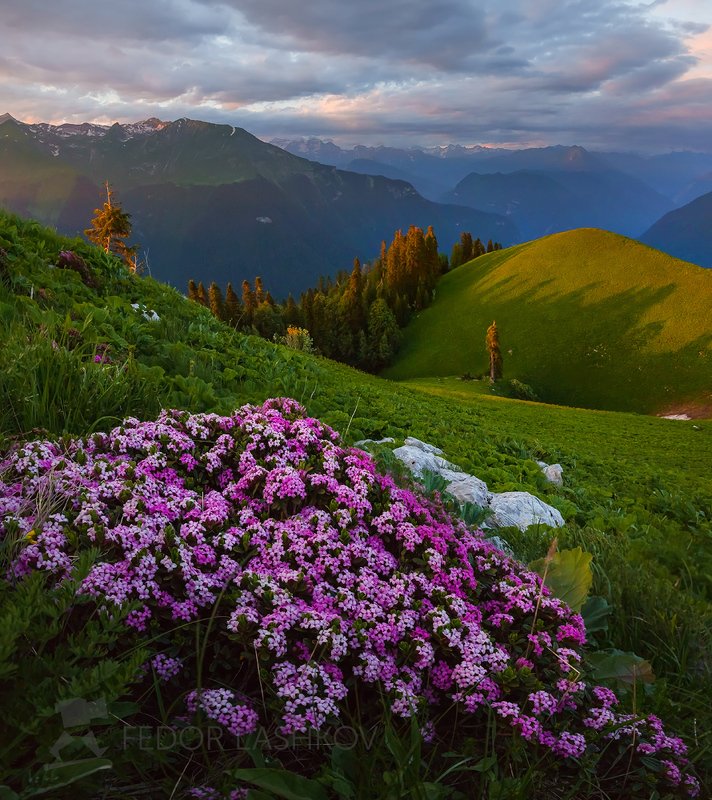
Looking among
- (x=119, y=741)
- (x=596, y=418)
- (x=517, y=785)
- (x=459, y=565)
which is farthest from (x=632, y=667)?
(x=596, y=418)

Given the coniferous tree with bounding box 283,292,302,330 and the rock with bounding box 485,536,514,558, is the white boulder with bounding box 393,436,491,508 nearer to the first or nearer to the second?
the rock with bounding box 485,536,514,558

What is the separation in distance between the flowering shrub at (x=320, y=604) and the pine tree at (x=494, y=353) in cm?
7496

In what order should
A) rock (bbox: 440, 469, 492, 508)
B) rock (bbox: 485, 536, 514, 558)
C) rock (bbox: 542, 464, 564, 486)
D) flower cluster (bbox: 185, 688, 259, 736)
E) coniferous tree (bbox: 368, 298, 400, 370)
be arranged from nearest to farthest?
flower cluster (bbox: 185, 688, 259, 736), rock (bbox: 485, 536, 514, 558), rock (bbox: 440, 469, 492, 508), rock (bbox: 542, 464, 564, 486), coniferous tree (bbox: 368, 298, 400, 370)

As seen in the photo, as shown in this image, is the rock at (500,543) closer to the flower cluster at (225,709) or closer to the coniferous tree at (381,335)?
the flower cluster at (225,709)

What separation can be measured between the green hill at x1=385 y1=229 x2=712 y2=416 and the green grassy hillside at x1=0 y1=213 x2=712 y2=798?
71.2m

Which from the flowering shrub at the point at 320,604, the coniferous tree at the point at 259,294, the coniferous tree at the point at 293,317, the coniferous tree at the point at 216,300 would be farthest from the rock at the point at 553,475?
the coniferous tree at the point at 259,294

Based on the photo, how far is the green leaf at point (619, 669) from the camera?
2.53 meters

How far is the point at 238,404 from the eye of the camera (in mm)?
5445

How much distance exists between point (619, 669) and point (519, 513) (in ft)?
10.9

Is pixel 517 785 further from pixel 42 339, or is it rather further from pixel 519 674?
pixel 42 339

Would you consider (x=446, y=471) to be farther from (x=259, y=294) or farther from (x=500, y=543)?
(x=259, y=294)

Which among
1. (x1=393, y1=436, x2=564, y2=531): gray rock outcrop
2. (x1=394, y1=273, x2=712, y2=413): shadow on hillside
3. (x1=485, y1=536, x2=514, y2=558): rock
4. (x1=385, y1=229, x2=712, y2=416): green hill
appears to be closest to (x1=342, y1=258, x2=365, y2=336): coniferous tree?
(x1=385, y1=229, x2=712, y2=416): green hill

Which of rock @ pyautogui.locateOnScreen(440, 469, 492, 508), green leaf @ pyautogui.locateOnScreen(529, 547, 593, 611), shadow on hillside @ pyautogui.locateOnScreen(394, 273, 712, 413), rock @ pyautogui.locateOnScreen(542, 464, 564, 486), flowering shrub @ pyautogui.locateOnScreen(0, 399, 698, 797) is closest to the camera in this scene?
flowering shrub @ pyautogui.locateOnScreen(0, 399, 698, 797)

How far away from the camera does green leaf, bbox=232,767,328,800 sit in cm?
164
